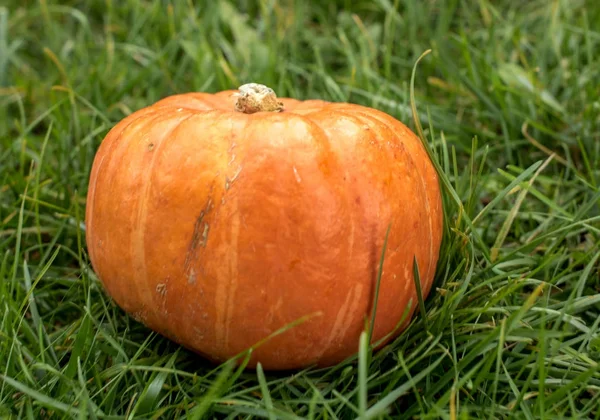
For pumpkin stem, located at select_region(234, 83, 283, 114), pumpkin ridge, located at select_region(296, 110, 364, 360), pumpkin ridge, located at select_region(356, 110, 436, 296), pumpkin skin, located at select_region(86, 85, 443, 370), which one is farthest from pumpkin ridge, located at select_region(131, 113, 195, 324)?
pumpkin ridge, located at select_region(356, 110, 436, 296)

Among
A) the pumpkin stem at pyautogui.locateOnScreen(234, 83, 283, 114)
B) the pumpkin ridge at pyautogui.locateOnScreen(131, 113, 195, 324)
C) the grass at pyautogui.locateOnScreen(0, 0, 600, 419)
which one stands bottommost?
the grass at pyautogui.locateOnScreen(0, 0, 600, 419)

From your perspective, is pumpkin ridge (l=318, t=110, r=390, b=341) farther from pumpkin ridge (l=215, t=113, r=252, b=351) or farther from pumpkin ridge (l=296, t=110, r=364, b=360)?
pumpkin ridge (l=215, t=113, r=252, b=351)

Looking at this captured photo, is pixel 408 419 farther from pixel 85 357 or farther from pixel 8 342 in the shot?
pixel 8 342

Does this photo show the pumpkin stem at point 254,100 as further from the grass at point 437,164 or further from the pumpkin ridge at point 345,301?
the grass at point 437,164

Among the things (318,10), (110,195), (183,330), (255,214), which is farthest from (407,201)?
(318,10)

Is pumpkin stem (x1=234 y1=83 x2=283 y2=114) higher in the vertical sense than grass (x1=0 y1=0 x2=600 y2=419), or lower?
higher

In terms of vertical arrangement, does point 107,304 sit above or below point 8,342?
below

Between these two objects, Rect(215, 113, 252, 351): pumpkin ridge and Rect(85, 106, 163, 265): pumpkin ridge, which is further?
Rect(85, 106, 163, 265): pumpkin ridge

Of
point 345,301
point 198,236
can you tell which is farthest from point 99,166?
point 345,301
